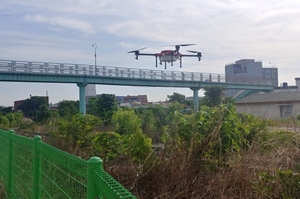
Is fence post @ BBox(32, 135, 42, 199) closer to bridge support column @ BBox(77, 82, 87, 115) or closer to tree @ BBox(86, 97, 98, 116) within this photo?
tree @ BBox(86, 97, 98, 116)

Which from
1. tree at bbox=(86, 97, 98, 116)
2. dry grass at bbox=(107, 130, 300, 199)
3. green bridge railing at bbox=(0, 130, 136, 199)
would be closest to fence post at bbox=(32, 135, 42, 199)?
green bridge railing at bbox=(0, 130, 136, 199)

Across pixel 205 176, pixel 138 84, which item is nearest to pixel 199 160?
pixel 205 176

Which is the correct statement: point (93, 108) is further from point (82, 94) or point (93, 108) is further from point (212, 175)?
point (212, 175)

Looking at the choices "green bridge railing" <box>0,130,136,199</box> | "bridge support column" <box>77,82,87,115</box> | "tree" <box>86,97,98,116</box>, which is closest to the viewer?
"green bridge railing" <box>0,130,136,199</box>

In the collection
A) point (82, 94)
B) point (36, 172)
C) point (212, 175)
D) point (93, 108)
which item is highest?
point (82, 94)

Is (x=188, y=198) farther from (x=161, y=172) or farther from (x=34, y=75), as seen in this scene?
(x=34, y=75)

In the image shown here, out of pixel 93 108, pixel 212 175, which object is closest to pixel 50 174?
pixel 212 175

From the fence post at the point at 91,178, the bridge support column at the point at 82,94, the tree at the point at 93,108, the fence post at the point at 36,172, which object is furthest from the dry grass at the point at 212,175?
the bridge support column at the point at 82,94

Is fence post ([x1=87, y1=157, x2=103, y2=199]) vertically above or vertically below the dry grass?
above

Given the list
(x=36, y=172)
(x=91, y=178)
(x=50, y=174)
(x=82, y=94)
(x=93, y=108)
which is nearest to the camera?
(x=91, y=178)
